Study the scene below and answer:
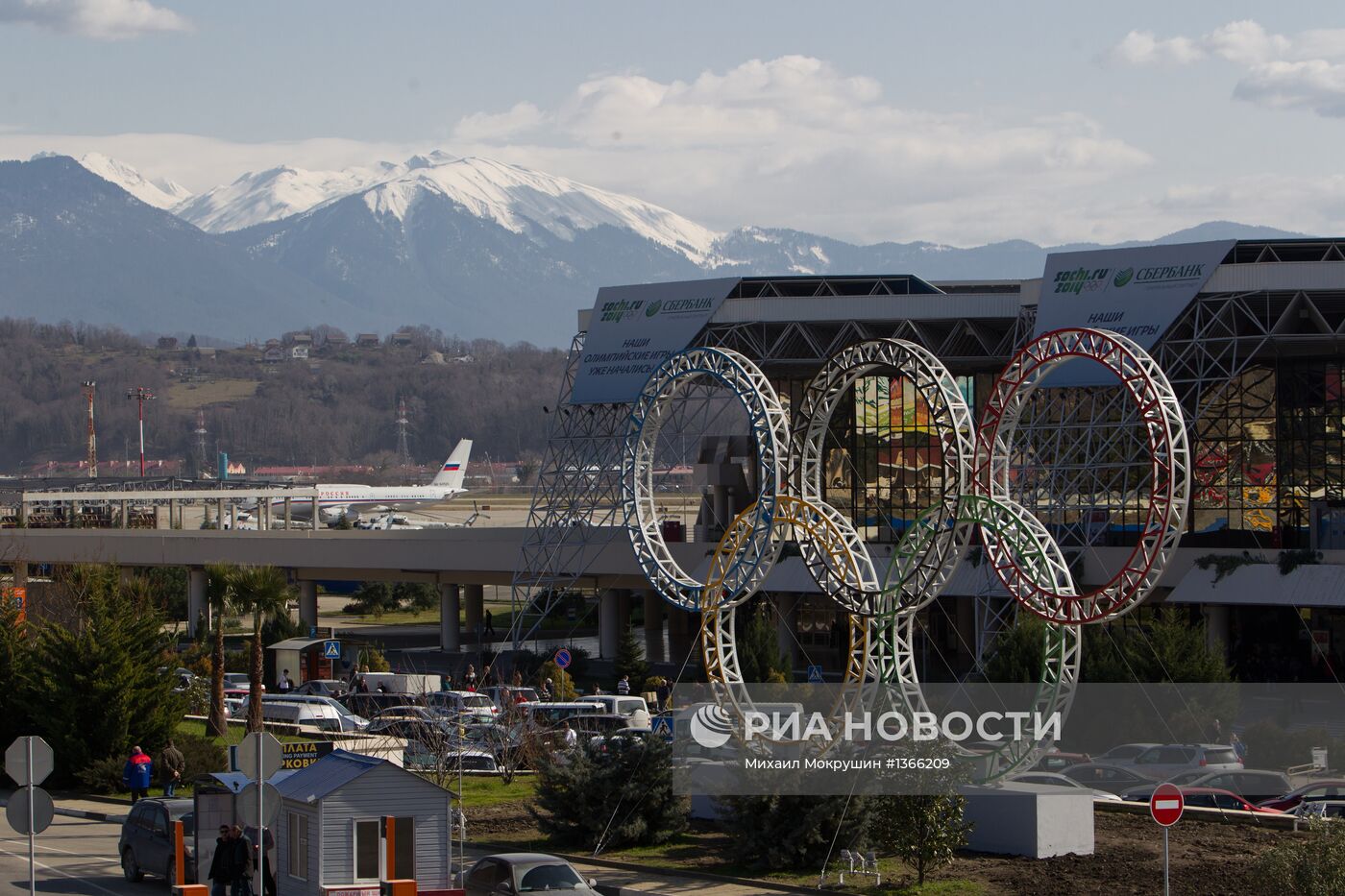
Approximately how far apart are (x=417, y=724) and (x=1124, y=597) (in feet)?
47.8

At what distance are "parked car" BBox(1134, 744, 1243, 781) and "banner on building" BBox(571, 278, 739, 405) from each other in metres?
28.8

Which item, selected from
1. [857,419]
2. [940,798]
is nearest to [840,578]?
[940,798]

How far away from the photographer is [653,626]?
73500 millimetres

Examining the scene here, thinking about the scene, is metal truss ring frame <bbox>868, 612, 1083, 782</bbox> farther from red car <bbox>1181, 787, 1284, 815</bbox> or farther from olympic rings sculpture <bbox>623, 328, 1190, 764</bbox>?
red car <bbox>1181, 787, 1284, 815</bbox>

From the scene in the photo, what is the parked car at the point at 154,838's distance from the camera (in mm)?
27234

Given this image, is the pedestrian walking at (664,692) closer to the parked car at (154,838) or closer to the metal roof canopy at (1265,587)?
the metal roof canopy at (1265,587)

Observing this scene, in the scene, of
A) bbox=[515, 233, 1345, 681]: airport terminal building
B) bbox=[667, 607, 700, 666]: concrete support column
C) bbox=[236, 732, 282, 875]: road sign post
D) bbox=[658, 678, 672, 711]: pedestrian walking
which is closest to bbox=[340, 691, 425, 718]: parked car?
bbox=[658, 678, 672, 711]: pedestrian walking

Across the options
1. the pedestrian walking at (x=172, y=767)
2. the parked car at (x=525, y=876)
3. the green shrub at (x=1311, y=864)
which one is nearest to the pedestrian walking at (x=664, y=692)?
the pedestrian walking at (x=172, y=767)

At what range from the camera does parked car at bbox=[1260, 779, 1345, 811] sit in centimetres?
3050

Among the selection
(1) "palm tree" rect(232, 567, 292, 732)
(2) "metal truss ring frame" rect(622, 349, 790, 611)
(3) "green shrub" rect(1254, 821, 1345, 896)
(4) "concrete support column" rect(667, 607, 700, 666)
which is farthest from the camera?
(4) "concrete support column" rect(667, 607, 700, 666)

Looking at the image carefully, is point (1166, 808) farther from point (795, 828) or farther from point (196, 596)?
point (196, 596)

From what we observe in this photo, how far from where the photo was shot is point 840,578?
120 feet

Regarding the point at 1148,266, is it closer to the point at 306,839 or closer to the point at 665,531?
the point at 665,531

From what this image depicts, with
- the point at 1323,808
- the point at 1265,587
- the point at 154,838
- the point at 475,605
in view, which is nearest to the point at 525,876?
the point at 154,838
